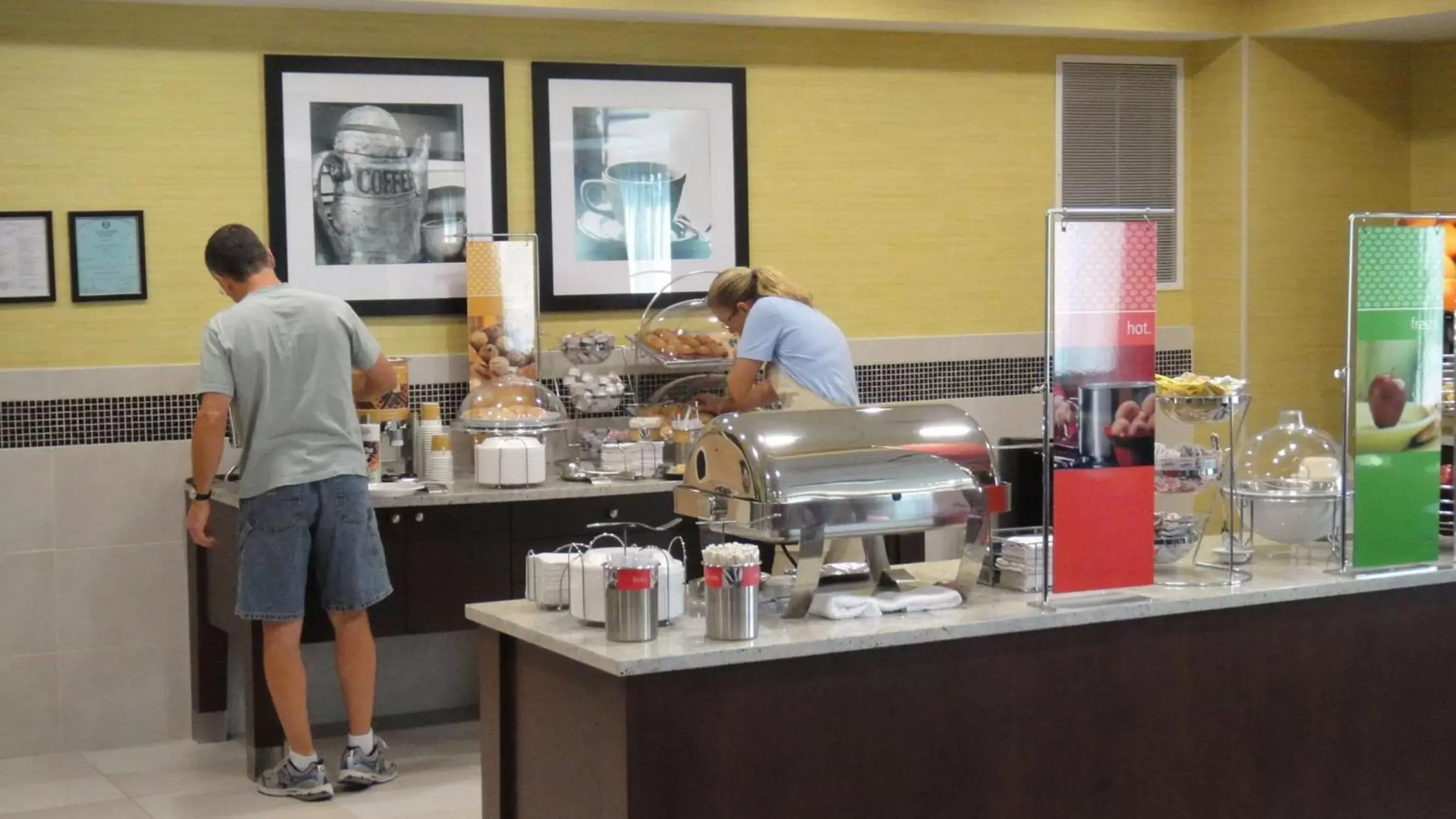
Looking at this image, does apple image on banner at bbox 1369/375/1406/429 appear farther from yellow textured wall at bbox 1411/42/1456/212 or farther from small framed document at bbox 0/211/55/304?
small framed document at bbox 0/211/55/304

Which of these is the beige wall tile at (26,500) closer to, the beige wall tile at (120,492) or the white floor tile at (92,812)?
the beige wall tile at (120,492)

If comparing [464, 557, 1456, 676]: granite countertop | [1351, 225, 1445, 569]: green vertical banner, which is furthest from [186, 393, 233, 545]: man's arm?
[1351, 225, 1445, 569]: green vertical banner

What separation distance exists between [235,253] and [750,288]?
171 cm

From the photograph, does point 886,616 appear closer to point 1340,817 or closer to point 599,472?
point 1340,817

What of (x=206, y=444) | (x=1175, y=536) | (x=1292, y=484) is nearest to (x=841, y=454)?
(x=1175, y=536)

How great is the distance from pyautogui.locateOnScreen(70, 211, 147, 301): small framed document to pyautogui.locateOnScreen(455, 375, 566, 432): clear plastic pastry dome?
4.01 feet

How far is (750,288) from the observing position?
19.4 ft

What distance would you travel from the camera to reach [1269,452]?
15.1ft

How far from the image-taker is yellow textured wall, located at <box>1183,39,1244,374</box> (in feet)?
25.4

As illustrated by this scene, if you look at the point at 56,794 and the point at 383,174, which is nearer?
the point at 56,794

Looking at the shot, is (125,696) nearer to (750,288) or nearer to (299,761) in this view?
(299,761)

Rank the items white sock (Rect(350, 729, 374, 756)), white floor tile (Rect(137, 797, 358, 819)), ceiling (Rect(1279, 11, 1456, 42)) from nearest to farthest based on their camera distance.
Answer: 1. white floor tile (Rect(137, 797, 358, 819))
2. white sock (Rect(350, 729, 374, 756))
3. ceiling (Rect(1279, 11, 1456, 42))

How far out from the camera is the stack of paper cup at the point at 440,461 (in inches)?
238

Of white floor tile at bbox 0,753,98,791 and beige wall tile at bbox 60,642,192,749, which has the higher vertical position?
beige wall tile at bbox 60,642,192,749
